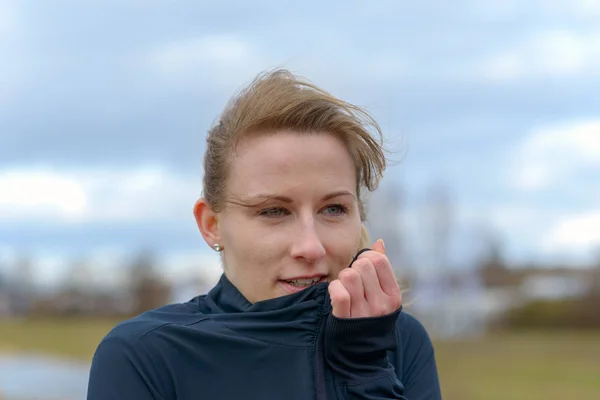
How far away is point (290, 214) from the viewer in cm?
226

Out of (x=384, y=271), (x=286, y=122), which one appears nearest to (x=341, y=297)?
(x=384, y=271)

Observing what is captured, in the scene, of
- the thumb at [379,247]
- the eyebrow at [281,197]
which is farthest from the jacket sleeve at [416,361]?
the eyebrow at [281,197]

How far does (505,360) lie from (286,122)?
89.9 feet

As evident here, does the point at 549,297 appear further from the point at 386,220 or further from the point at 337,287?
the point at 337,287

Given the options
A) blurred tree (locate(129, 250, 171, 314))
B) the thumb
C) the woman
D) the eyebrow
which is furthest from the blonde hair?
blurred tree (locate(129, 250, 171, 314))

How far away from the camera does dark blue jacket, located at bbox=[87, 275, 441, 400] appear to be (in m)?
2.09

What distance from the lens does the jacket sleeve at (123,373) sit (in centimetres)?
213

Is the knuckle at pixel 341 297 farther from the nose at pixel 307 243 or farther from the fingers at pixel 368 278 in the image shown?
the nose at pixel 307 243

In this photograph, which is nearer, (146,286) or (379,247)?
(379,247)

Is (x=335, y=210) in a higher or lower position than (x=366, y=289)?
higher

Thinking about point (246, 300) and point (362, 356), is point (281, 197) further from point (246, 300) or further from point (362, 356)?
point (362, 356)

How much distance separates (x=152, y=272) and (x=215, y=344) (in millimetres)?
55606

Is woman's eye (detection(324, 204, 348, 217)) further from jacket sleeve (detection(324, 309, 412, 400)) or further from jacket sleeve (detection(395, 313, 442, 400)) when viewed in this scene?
jacket sleeve (detection(395, 313, 442, 400))

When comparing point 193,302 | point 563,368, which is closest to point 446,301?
point 563,368
